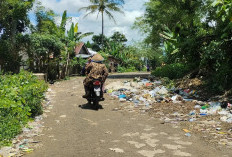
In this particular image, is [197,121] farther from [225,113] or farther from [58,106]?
[58,106]

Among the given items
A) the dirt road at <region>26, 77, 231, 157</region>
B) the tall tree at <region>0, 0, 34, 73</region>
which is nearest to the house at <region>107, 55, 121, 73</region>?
the tall tree at <region>0, 0, 34, 73</region>

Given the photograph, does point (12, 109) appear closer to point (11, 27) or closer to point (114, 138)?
point (114, 138)

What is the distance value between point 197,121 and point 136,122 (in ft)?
4.87

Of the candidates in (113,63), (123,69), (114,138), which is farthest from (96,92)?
(123,69)

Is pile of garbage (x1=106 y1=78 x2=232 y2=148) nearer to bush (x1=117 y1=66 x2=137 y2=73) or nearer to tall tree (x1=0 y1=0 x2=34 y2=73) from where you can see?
tall tree (x1=0 y1=0 x2=34 y2=73)

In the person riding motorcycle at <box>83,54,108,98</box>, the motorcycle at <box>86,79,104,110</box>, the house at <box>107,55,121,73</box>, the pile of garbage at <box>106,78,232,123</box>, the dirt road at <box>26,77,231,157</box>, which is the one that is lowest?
the dirt road at <box>26,77,231,157</box>

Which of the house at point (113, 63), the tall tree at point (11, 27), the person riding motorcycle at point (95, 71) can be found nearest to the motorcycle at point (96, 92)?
the person riding motorcycle at point (95, 71)

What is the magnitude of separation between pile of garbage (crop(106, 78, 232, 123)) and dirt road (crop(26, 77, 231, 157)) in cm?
146

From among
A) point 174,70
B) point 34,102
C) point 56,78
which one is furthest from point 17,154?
point 56,78

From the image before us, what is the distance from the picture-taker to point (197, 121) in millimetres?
6184

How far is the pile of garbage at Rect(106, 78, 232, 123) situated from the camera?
6.86m

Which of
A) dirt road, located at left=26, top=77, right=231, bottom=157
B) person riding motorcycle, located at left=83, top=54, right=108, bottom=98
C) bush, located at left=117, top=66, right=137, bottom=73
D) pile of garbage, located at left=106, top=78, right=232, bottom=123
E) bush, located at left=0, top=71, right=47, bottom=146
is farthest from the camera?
bush, located at left=117, top=66, right=137, bottom=73

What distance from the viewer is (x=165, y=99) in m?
8.64

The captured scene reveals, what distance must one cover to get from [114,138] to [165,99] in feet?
13.8
